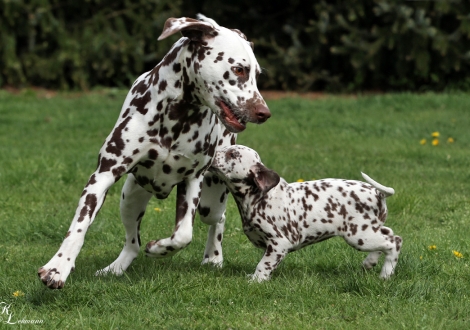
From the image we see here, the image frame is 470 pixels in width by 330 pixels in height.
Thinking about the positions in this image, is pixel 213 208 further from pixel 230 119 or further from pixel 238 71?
pixel 238 71

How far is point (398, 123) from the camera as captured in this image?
41.3 ft

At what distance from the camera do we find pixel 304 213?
19.5 feet

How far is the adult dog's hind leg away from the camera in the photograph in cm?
618

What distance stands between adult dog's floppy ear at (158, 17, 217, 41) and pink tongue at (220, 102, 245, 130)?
18.2 inches

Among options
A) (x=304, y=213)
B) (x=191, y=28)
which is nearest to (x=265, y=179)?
(x=304, y=213)

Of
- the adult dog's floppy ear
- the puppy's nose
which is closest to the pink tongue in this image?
the puppy's nose

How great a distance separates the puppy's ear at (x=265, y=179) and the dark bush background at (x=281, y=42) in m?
10.2

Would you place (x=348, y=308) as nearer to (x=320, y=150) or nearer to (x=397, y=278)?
(x=397, y=278)

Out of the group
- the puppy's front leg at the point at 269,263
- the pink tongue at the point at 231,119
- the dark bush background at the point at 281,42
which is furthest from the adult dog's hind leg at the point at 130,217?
the dark bush background at the point at 281,42

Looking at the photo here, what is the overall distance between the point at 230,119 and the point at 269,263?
1132mm

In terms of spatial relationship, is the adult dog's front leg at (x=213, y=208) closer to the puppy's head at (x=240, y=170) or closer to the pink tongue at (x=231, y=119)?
the puppy's head at (x=240, y=170)

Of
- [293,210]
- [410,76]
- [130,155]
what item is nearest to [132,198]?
[130,155]

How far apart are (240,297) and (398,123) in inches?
307

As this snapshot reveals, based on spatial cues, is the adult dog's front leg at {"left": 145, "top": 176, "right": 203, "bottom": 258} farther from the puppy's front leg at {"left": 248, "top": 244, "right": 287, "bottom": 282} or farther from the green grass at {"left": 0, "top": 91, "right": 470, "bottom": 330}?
the puppy's front leg at {"left": 248, "top": 244, "right": 287, "bottom": 282}
